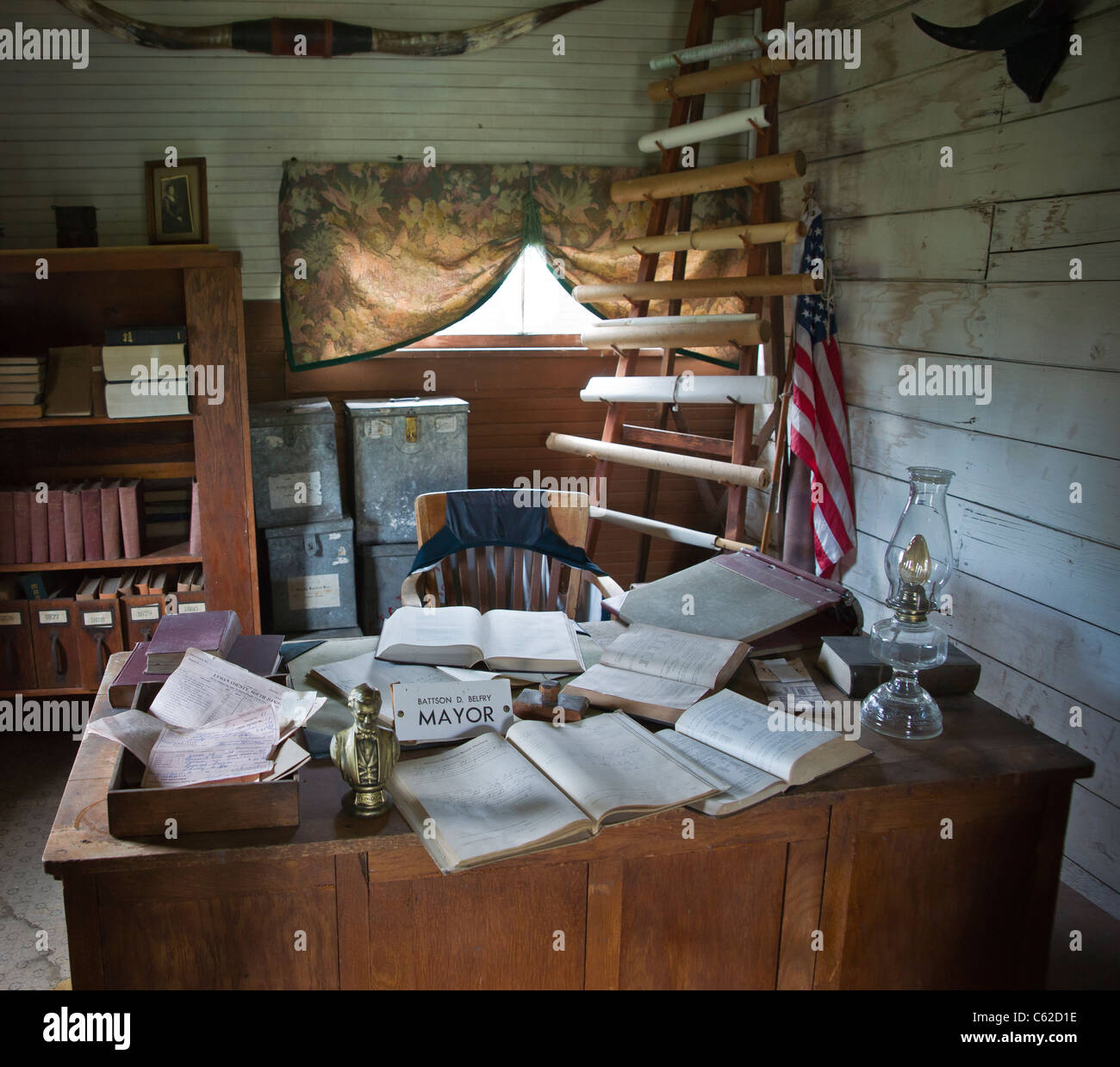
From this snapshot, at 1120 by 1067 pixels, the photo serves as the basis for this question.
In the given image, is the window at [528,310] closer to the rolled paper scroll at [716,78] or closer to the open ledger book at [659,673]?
the rolled paper scroll at [716,78]

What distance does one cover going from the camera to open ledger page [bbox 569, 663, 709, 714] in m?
1.67

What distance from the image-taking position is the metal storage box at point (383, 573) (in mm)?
3498

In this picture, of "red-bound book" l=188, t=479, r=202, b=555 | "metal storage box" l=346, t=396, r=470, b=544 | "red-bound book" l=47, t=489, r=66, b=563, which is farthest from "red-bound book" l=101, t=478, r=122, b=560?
"metal storage box" l=346, t=396, r=470, b=544

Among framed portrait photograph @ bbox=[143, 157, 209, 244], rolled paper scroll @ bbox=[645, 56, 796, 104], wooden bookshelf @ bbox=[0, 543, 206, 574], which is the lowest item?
wooden bookshelf @ bbox=[0, 543, 206, 574]

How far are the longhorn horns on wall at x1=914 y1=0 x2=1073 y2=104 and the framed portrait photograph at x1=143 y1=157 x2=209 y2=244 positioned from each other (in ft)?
7.50

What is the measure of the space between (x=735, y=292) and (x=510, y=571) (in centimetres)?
119

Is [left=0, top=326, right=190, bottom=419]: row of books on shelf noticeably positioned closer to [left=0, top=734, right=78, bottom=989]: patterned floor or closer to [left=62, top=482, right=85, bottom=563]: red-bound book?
[left=62, top=482, right=85, bottom=563]: red-bound book

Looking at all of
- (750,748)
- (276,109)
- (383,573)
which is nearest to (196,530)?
(383,573)

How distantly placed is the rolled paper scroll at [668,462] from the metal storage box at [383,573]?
0.69 m

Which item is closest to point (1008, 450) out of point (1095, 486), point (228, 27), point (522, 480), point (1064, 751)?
point (1095, 486)

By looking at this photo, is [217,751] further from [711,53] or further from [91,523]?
[711,53]

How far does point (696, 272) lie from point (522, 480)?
3.53ft

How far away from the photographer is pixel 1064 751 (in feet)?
5.25

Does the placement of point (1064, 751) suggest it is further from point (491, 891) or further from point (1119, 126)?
point (1119, 126)
